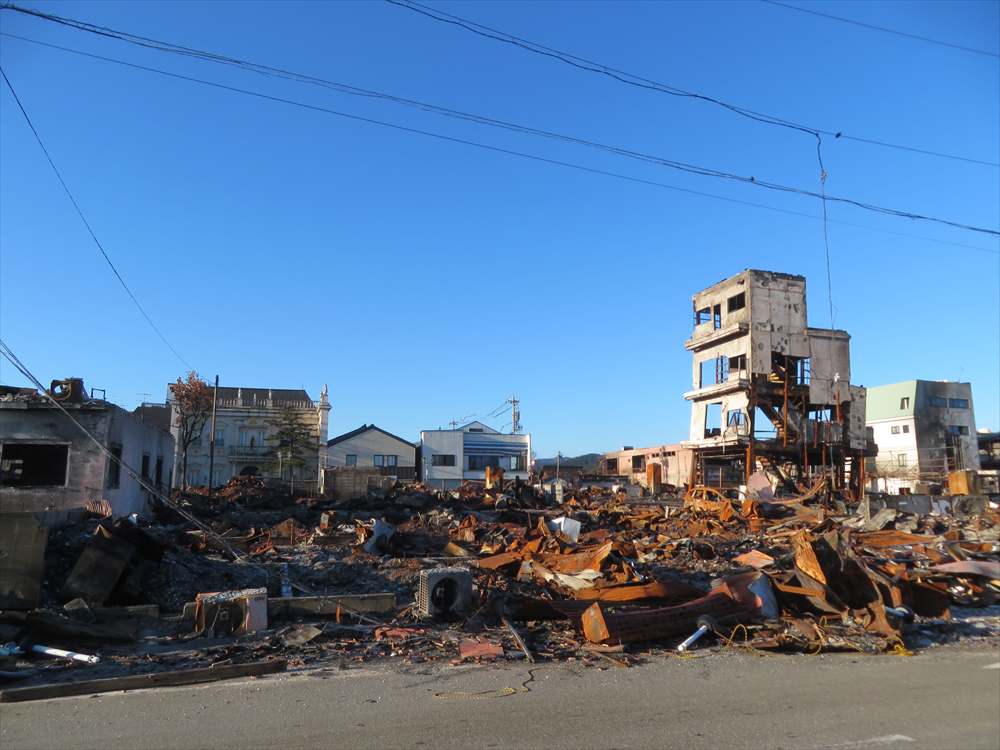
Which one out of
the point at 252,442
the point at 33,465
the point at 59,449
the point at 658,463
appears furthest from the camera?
the point at 252,442

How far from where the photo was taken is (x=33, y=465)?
1933 centimetres

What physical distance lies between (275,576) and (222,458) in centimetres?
5016

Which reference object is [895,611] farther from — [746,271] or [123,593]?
[746,271]

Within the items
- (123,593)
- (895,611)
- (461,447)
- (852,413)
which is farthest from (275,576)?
(461,447)

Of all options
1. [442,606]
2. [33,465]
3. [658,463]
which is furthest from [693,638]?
[658,463]

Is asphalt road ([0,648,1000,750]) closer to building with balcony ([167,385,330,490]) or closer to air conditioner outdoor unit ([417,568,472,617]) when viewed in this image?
air conditioner outdoor unit ([417,568,472,617])

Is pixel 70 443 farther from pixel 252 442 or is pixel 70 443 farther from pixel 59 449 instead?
pixel 252 442

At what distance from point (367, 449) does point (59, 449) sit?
44.3 m

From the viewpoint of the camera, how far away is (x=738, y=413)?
39.3m

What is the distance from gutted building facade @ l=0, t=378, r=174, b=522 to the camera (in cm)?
1680

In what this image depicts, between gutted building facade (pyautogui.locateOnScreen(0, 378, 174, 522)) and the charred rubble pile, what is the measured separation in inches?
100

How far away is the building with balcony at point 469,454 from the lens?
6069 cm

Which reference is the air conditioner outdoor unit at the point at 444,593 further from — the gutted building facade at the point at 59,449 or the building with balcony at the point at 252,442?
the building with balcony at the point at 252,442

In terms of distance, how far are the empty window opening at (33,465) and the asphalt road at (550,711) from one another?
13.2m
